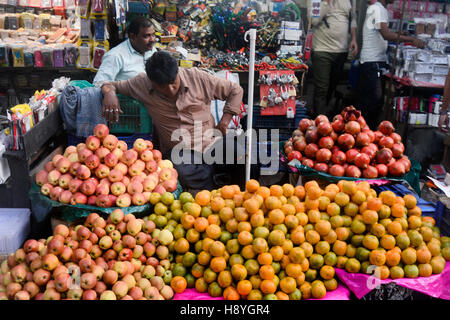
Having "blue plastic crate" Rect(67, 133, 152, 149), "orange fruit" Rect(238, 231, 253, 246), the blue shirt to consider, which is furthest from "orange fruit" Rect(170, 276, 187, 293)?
the blue shirt

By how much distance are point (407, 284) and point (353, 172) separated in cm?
103

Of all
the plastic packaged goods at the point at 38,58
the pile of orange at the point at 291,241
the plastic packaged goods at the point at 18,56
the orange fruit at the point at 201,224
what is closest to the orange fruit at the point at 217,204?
the pile of orange at the point at 291,241

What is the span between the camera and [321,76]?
6.25 metres

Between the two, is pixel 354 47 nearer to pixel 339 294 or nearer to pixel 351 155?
pixel 351 155

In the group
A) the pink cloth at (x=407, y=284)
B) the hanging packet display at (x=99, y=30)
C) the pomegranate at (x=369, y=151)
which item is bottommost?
the pink cloth at (x=407, y=284)

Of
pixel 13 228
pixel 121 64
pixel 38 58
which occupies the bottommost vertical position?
pixel 13 228

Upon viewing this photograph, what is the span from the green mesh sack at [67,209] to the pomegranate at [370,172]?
1.62m

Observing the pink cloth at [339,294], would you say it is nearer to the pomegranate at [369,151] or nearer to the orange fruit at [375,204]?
the orange fruit at [375,204]

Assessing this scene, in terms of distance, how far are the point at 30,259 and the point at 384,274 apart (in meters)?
1.94

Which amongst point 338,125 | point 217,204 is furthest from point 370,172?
point 217,204

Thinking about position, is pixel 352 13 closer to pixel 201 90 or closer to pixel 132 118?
pixel 201 90

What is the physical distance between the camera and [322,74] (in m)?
6.24

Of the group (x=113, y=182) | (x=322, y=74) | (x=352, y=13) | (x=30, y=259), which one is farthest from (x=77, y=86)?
(x=352, y=13)

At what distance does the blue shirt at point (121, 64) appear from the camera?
4.23 meters
